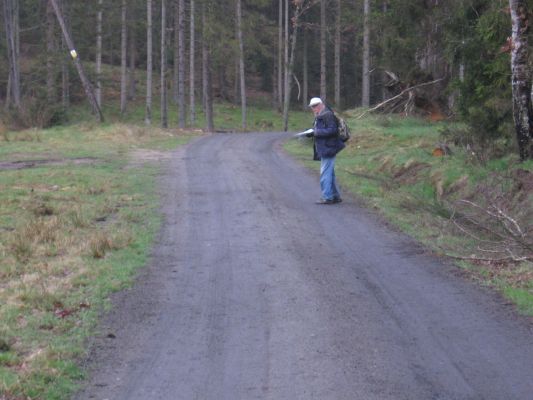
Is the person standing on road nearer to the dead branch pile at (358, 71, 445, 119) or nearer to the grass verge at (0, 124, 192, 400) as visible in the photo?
the grass verge at (0, 124, 192, 400)

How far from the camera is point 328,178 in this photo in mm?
13539

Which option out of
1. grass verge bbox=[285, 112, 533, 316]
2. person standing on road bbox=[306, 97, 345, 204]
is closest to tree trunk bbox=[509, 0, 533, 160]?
grass verge bbox=[285, 112, 533, 316]

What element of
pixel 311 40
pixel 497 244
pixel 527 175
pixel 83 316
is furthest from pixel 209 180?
pixel 311 40

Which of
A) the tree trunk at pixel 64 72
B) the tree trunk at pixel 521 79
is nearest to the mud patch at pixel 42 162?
the tree trunk at pixel 521 79

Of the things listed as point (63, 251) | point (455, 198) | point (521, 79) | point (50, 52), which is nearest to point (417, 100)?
point (455, 198)

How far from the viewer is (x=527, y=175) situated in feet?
42.1

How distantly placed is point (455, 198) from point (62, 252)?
7082mm

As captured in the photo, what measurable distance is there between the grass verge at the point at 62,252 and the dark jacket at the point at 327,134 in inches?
121

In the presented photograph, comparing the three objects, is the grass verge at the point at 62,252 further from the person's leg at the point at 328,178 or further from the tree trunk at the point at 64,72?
the tree trunk at the point at 64,72

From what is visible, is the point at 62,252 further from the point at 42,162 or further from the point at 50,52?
the point at 50,52

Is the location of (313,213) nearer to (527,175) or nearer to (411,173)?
(527,175)

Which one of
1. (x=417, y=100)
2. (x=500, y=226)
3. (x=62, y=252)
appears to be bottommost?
(x=62, y=252)

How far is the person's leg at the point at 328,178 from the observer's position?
13.5 m

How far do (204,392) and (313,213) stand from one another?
756cm
